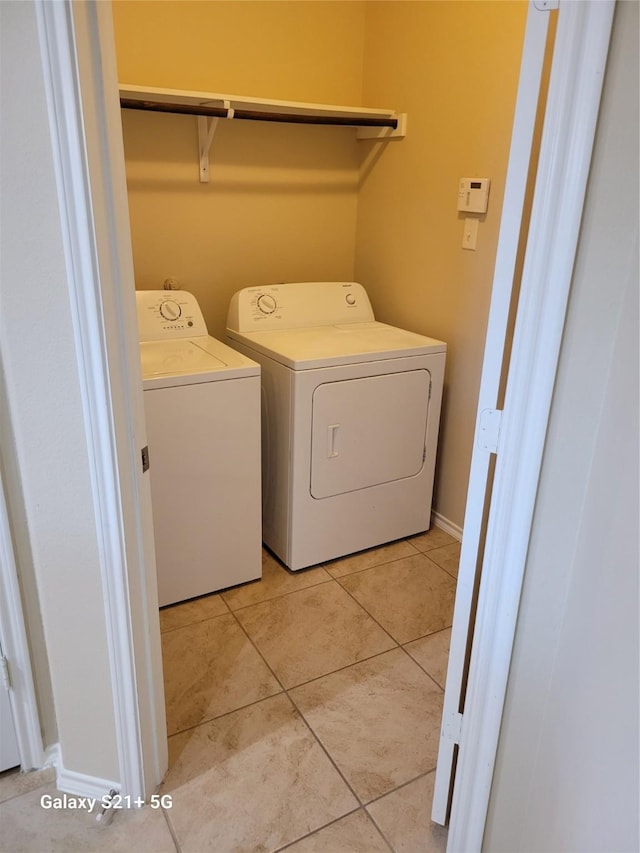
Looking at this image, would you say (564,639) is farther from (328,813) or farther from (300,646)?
(300,646)

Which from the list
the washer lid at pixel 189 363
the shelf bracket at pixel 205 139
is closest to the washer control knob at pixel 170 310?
the washer lid at pixel 189 363

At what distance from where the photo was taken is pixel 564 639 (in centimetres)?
112

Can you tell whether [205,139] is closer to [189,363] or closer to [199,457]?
[189,363]

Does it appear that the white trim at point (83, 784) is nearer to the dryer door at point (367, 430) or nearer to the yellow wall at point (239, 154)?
the dryer door at point (367, 430)

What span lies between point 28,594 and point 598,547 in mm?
1223

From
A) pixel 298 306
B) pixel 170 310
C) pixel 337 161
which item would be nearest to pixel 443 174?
pixel 337 161

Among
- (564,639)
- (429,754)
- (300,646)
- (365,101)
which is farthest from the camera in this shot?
(365,101)

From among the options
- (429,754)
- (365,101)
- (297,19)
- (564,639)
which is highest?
(297,19)

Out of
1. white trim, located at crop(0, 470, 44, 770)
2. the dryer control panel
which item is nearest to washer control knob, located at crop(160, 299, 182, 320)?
the dryer control panel

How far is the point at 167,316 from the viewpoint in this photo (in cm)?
246

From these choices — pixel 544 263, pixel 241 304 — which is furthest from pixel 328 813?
pixel 241 304

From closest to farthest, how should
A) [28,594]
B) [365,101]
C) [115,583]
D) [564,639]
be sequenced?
1. [564,639]
2. [115,583]
3. [28,594]
4. [365,101]

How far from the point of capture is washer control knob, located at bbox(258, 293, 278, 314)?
264 centimetres

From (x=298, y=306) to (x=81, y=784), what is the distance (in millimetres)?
1903
